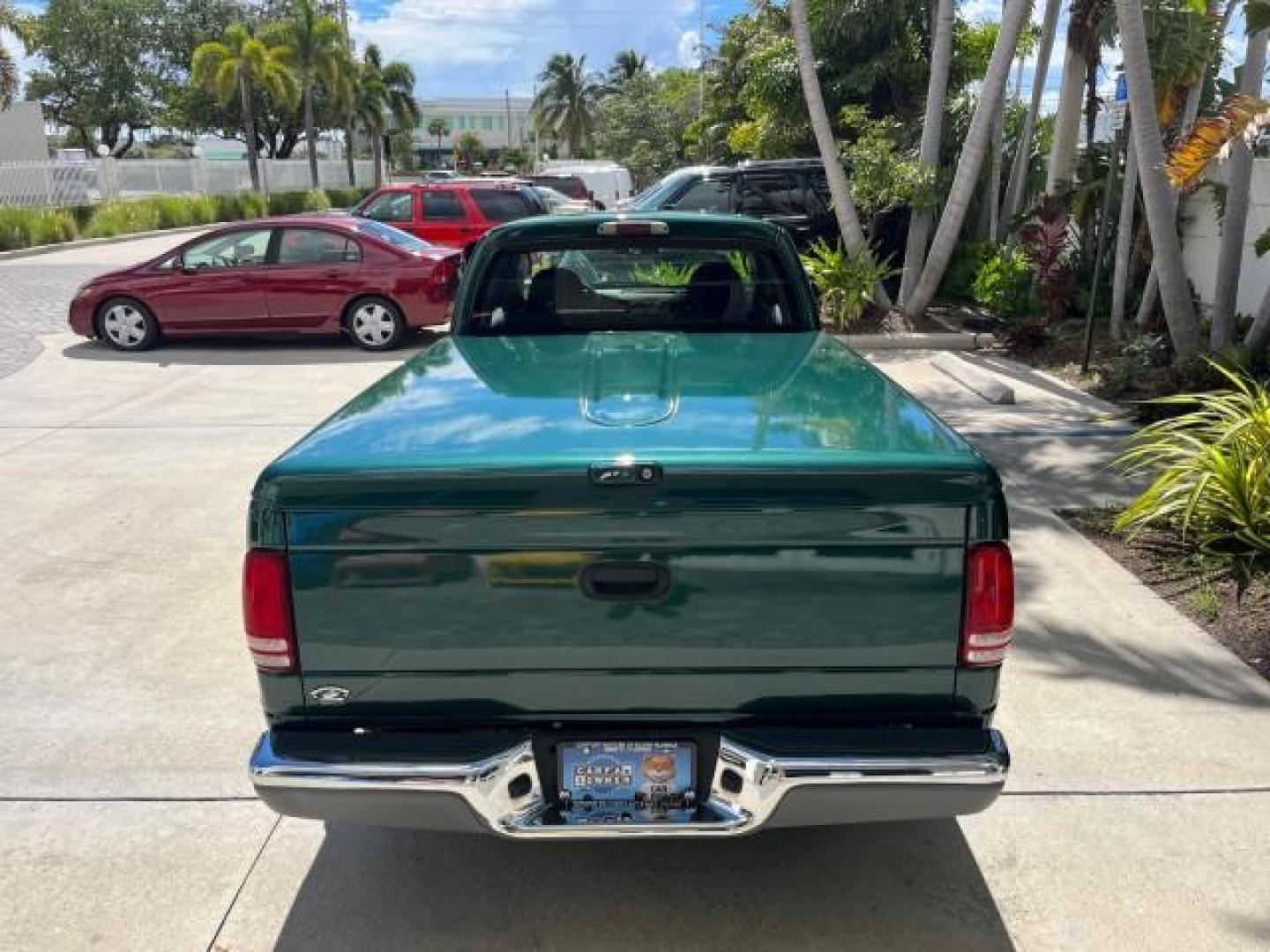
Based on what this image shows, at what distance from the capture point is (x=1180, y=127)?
11.2 m

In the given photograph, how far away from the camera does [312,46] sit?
46125mm

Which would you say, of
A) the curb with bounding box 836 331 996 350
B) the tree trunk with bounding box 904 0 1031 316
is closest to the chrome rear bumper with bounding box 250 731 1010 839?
the curb with bounding box 836 331 996 350

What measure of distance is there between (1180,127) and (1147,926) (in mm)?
10144

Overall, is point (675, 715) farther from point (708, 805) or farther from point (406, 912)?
point (406, 912)

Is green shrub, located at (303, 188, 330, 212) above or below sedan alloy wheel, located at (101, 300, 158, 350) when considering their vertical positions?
above

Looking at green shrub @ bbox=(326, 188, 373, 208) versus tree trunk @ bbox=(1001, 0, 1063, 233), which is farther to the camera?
green shrub @ bbox=(326, 188, 373, 208)

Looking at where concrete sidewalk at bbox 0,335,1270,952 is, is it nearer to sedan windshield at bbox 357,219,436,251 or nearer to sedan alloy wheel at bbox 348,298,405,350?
sedan alloy wheel at bbox 348,298,405,350

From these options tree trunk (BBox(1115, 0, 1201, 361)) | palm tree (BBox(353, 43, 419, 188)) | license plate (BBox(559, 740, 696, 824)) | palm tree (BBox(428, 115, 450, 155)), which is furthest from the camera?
palm tree (BBox(428, 115, 450, 155))

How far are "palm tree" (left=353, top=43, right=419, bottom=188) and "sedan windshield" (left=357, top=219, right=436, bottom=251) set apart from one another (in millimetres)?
44267

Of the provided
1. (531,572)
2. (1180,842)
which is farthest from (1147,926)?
(531,572)

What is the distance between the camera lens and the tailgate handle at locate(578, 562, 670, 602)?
2658 mm

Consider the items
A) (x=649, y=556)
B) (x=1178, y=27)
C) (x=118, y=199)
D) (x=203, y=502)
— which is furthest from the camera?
(x=118, y=199)

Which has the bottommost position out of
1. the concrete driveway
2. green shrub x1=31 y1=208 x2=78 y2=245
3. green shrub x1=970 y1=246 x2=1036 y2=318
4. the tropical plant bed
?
the concrete driveway

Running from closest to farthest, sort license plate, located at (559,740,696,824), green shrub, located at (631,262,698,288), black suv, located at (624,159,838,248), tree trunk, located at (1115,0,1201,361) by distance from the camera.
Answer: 1. license plate, located at (559,740,696,824)
2. green shrub, located at (631,262,698,288)
3. tree trunk, located at (1115,0,1201,361)
4. black suv, located at (624,159,838,248)
